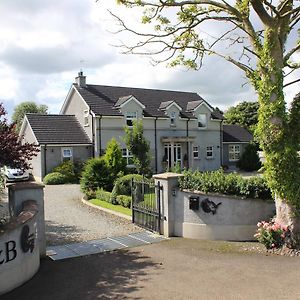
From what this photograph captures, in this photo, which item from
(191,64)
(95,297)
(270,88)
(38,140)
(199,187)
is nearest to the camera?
(95,297)

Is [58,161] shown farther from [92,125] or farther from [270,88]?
[270,88]

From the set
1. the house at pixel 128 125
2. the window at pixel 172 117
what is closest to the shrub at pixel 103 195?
the house at pixel 128 125

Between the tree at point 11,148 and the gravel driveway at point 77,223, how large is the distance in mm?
3395

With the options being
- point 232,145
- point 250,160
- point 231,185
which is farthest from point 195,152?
point 231,185

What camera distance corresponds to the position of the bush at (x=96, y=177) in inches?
797

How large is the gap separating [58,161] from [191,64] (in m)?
20.2

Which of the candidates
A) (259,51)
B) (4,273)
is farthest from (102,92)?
(4,273)

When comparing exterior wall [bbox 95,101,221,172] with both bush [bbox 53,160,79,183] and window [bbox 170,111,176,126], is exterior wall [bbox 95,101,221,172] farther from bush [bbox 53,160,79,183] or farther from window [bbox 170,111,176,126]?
bush [bbox 53,160,79,183]

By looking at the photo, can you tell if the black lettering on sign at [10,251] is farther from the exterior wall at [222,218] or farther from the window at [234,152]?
the window at [234,152]

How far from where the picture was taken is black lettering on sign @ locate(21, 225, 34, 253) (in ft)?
25.1

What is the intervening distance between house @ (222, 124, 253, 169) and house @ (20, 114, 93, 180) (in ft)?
55.6

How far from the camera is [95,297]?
683cm

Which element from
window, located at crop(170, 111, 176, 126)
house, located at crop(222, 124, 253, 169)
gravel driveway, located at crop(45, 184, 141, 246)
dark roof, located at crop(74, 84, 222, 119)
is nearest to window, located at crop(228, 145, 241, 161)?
house, located at crop(222, 124, 253, 169)

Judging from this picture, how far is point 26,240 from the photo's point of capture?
25.5 ft
